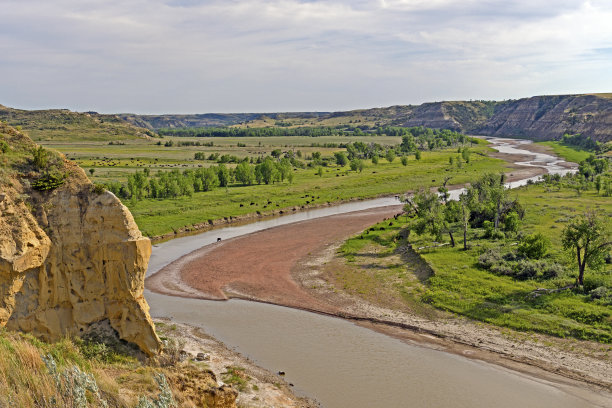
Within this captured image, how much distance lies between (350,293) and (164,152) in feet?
527

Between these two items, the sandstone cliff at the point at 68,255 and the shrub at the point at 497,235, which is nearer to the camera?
the sandstone cliff at the point at 68,255

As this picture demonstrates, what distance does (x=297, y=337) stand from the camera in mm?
36938

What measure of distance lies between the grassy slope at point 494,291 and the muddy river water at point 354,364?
21.8 ft

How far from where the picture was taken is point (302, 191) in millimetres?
108250

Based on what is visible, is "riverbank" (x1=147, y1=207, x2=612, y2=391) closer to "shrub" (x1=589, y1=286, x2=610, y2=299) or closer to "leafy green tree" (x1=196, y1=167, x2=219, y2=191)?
"shrub" (x1=589, y1=286, x2=610, y2=299)

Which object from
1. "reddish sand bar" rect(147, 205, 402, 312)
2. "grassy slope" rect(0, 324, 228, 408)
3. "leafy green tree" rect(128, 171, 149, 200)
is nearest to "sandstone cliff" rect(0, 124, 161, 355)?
"grassy slope" rect(0, 324, 228, 408)

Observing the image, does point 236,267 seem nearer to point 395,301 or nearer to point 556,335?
point 395,301

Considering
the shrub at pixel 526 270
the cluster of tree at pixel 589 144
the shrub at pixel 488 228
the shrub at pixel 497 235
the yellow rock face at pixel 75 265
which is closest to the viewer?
the yellow rock face at pixel 75 265

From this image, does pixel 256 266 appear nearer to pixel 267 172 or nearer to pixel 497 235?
pixel 497 235

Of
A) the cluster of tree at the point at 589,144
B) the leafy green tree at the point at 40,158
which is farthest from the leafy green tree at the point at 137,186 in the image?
the cluster of tree at the point at 589,144

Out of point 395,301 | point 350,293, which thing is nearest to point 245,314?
point 350,293

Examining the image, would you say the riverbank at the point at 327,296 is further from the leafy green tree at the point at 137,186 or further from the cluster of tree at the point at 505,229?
the leafy green tree at the point at 137,186

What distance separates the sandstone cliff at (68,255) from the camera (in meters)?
21.7

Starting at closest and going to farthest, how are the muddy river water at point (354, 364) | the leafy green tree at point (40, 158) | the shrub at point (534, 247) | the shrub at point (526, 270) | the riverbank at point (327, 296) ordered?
the leafy green tree at point (40, 158)
the muddy river water at point (354, 364)
the riverbank at point (327, 296)
the shrub at point (526, 270)
the shrub at point (534, 247)
